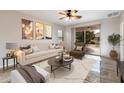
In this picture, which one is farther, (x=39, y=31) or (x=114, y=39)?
(x=39, y=31)

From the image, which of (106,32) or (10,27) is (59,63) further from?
(106,32)

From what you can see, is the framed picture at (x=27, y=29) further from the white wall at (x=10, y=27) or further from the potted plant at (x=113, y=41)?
the potted plant at (x=113, y=41)

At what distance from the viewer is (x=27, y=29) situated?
4.96 m

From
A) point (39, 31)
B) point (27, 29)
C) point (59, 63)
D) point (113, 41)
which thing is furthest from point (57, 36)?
point (59, 63)

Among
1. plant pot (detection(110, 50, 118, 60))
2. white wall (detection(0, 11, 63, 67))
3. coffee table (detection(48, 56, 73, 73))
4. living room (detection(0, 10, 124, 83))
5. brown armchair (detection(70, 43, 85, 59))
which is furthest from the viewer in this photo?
brown armchair (detection(70, 43, 85, 59))

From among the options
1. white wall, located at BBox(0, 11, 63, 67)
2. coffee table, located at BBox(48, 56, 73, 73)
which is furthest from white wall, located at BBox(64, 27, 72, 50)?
coffee table, located at BBox(48, 56, 73, 73)

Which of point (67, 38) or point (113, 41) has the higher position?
point (67, 38)

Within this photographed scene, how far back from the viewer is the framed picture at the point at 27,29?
4657mm

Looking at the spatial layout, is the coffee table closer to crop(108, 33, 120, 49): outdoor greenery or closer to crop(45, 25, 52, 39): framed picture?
crop(108, 33, 120, 49): outdoor greenery

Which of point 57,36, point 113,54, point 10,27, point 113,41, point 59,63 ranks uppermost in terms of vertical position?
point 10,27

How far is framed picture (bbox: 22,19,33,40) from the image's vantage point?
466cm

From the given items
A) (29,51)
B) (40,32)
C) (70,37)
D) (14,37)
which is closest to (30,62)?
(29,51)

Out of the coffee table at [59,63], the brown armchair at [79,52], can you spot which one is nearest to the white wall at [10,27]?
the coffee table at [59,63]
